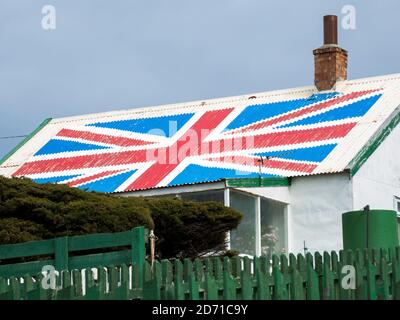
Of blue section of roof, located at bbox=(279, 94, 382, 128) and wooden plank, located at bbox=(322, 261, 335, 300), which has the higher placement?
blue section of roof, located at bbox=(279, 94, 382, 128)

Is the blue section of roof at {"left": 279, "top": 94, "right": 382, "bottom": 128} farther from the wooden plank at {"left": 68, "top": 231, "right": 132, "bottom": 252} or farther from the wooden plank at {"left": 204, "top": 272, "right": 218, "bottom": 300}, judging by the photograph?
the wooden plank at {"left": 204, "top": 272, "right": 218, "bottom": 300}

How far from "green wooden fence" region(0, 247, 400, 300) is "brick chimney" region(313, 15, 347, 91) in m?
18.7

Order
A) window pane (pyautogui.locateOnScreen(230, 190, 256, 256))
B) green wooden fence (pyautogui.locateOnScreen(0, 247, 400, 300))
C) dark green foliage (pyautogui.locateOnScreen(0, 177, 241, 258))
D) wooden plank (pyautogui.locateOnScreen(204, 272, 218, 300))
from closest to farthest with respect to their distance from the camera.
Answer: wooden plank (pyautogui.locateOnScreen(204, 272, 218, 300)) → green wooden fence (pyautogui.locateOnScreen(0, 247, 400, 300)) → dark green foliage (pyautogui.locateOnScreen(0, 177, 241, 258)) → window pane (pyautogui.locateOnScreen(230, 190, 256, 256))

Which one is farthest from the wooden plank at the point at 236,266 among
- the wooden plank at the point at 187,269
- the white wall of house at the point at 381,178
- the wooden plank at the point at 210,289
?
the white wall of house at the point at 381,178

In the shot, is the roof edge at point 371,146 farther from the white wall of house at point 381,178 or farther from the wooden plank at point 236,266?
the wooden plank at point 236,266

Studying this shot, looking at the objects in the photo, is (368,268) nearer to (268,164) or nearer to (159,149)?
→ (268,164)

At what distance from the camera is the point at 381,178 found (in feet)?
95.8

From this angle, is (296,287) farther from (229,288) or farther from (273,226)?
(273,226)

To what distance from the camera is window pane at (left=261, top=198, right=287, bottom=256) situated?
28234 millimetres

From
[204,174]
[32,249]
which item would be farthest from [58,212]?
[204,174]

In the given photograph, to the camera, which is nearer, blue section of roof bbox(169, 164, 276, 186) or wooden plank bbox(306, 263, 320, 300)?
wooden plank bbox(306, 263, 320, 300)

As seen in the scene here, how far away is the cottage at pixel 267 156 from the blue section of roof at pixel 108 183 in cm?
6

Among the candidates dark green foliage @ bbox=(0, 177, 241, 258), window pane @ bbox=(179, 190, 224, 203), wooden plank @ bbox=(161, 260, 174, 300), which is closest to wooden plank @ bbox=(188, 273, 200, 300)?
wooden plank @ bbox=(161, 260, 174, 300)

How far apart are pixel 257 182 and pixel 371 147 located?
301 centimetres
